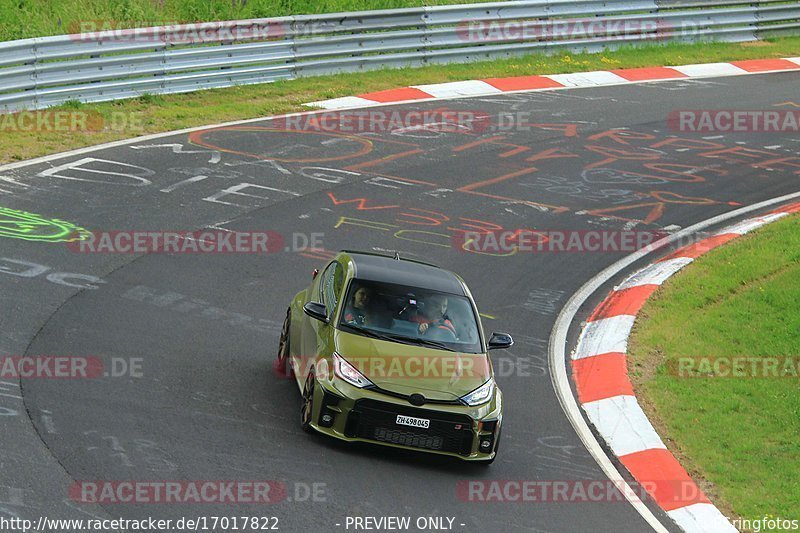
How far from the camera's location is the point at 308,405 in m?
10.5

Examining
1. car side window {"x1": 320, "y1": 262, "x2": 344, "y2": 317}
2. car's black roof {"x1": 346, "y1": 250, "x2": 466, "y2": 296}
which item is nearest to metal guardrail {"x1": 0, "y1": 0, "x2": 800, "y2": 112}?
car side window {"x1": 320, "y1": 262, "x2": 344, "y2": 317}

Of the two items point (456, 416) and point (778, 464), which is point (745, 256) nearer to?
point (778, 464)

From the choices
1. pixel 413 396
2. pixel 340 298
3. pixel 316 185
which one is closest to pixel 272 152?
pixel 316 185

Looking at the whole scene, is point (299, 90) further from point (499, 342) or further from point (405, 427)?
point (405, 427)

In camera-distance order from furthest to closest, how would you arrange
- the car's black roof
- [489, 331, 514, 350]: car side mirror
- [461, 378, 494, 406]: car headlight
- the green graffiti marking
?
the green graffiti marking → the car's black roof → [489, 331, 514, 350]: car side mirror → [461, 378, 494, 406]: car headlight

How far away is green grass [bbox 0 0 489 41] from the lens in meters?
24.0

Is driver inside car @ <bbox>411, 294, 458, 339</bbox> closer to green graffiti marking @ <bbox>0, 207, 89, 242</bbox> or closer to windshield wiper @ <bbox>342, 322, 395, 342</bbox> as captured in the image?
→ windshield wiper @ <bbox>342, 322, 395, 342</bbox>

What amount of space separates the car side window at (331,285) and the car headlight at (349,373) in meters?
0.78

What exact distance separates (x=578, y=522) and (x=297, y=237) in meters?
7.43

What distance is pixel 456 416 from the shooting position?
1027 centimetres

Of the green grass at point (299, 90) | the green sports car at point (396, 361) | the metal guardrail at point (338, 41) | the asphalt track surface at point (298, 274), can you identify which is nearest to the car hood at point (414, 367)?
the green sports car at point (396, 361)

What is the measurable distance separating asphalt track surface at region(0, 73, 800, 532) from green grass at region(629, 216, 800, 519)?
3.50 ft

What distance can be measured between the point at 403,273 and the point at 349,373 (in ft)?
5.05

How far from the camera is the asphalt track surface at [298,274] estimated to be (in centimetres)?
963
